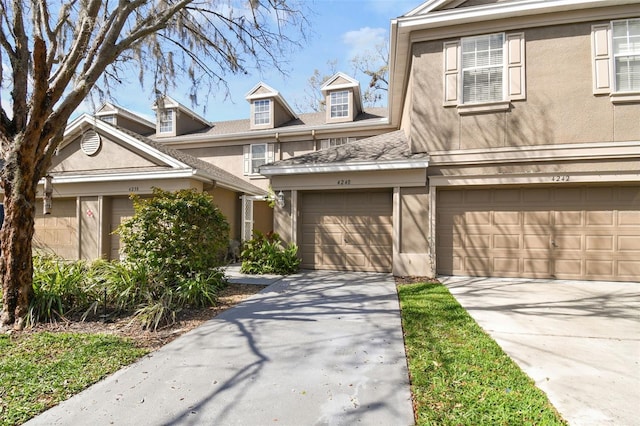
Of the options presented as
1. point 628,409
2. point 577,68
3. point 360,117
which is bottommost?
point 628,409

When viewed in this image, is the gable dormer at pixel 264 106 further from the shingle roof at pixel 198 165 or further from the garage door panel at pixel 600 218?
the garage door panel at pixel 600 218

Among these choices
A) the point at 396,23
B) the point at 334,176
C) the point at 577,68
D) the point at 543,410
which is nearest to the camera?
the point at 543,410

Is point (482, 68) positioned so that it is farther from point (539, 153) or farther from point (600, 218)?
point (600, 218)

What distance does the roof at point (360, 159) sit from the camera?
28.2ft

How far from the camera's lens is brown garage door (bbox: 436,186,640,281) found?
309 inches

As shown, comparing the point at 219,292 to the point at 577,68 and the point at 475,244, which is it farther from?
the point at 577,68

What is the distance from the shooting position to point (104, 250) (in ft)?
36.3

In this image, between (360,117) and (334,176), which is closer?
(334,176)

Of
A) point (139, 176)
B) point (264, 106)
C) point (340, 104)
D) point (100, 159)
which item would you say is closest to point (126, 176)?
point (139, 176)

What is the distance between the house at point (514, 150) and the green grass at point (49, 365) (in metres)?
6.53

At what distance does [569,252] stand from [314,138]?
10.6m

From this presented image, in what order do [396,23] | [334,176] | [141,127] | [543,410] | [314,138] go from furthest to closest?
1. [141,127]
2. [314,138]
3. [334,176]
4. [396,23]
5. [543,410]

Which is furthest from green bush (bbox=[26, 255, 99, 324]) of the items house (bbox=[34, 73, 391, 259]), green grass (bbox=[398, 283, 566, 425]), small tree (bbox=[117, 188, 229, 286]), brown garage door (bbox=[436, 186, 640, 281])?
brown garage door (bbox=[436, 186, 640, 281])

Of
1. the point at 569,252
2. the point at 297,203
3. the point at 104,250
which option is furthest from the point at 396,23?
the point at 104,250
